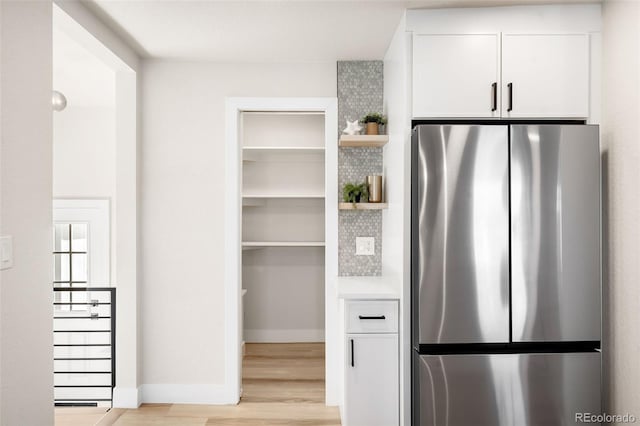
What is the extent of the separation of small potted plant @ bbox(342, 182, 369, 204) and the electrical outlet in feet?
1.05

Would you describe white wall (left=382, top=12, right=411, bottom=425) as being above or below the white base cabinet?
above

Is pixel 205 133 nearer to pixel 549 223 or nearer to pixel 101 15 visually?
pixel 101 15

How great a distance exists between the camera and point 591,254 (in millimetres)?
2338

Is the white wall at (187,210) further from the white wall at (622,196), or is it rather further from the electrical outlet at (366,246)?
the white wall at (622,196)

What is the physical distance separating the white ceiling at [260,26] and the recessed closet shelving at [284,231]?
139 centimetres

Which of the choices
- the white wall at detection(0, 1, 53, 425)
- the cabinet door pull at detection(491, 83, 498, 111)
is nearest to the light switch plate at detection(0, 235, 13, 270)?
the white wall at detection(0, 1, 53, 425)

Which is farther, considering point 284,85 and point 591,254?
point 284,85

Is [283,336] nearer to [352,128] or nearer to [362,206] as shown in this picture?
[362,206]

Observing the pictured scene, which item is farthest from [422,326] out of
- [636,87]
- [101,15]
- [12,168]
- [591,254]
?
[101,15]

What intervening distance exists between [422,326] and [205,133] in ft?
6.81

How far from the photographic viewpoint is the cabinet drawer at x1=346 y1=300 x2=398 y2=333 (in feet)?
8.63

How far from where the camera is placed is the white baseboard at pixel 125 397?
10.9 feet

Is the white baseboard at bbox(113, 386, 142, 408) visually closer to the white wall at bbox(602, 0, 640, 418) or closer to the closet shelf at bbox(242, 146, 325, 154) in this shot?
the closet shelf at bbox(242, 146, 325, 154)

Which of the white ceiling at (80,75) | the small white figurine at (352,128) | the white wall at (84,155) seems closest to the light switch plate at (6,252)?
the white ceiling at (80,75)
